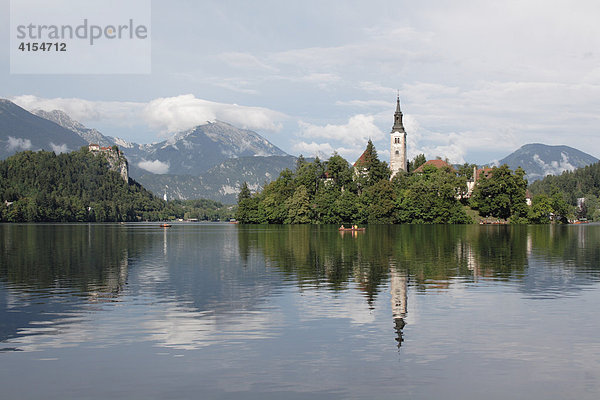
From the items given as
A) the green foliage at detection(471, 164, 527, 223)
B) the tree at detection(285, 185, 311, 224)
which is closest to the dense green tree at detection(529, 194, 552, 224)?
the green foliage at detection(471, 164, 527, 223)

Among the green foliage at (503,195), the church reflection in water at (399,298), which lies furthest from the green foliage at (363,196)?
the church reflection in water at (399,298)

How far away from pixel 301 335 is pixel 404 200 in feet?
518

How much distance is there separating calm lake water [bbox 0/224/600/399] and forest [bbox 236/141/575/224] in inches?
5315

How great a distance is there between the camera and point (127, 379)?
1545 centimetres

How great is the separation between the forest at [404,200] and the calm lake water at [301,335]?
443ft

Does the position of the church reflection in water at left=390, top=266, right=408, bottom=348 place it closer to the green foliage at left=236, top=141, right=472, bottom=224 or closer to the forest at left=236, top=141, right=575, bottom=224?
the green foliage at left=236, top=141, right=472, bottom=224

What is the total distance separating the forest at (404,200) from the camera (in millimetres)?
172625

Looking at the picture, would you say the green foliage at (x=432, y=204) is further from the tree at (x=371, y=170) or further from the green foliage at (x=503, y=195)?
the tree at (x=371, y=170)

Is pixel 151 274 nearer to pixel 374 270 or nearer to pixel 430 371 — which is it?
pixel 374 270

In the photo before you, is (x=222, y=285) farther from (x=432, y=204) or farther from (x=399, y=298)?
(x=432, y=204)

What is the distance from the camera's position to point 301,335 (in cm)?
2039

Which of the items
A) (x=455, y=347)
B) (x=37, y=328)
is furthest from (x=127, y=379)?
(x=455, y=347)

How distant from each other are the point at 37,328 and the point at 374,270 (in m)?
25.0

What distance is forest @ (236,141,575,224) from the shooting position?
17262cm
